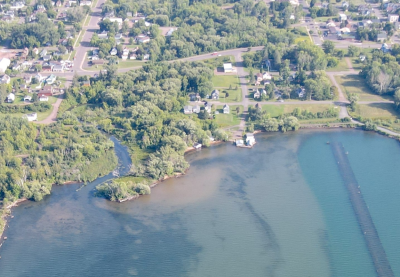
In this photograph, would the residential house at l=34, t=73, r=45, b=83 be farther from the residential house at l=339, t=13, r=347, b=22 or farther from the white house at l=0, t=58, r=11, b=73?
the residential house at l=339, t=13, r=347, b=22

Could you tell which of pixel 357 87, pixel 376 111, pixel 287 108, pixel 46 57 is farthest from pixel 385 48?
pixel 46 57

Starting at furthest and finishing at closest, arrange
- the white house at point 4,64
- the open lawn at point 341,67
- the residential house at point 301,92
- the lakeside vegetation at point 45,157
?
1. the white house at point 4,64
2. the open lawn at point 341,67
3. the residential house at point 301,92
4. the lakeside vegetation at point 45,157

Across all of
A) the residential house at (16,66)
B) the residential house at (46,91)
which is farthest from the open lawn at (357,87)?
the residential house at (16,66)

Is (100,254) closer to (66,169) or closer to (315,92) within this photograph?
(66,169)

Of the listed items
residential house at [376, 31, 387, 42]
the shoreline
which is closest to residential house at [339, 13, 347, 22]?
residential house at [376, 31, 387, 42]

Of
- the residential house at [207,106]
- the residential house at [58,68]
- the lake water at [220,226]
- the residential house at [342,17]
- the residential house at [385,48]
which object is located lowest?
the lake water at [220,226]

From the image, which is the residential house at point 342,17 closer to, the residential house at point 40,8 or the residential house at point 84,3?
the residential house at point 84,3

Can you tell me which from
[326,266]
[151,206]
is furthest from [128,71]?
[326,266]
